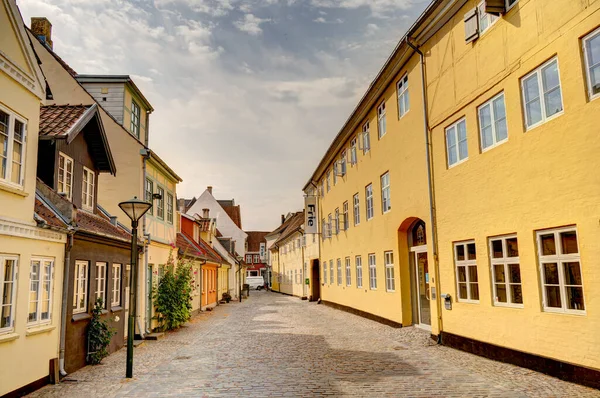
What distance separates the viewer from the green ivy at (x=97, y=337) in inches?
412

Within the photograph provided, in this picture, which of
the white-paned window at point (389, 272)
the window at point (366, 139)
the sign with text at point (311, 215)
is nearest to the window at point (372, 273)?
the white-paned window at point (389, 272)

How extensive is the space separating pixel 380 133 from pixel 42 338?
13120mm

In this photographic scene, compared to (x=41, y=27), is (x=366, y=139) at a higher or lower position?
lower

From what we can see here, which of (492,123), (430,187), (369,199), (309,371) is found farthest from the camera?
(369,199)

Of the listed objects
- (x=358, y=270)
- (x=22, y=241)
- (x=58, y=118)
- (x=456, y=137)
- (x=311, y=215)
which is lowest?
(x=358, y=270)

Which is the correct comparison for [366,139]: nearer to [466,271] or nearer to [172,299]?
[466,271]

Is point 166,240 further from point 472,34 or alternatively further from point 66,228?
point 472,34

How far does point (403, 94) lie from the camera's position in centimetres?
1545

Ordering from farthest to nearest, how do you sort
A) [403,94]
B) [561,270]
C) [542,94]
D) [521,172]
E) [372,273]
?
[372,273] → [403,94] → [521,172] → [542,94] → [561,270]

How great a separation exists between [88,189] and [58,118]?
2.16 meters

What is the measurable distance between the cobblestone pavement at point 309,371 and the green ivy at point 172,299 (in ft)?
5.89

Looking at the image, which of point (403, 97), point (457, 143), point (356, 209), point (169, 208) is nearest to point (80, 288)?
point (169, 208)

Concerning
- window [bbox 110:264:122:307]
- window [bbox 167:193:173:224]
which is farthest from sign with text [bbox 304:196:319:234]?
window [bbox 110:264:122:307]

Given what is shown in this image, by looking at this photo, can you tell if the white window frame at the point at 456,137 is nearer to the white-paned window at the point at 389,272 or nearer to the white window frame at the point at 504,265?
the white window frame at the point at 504,265
